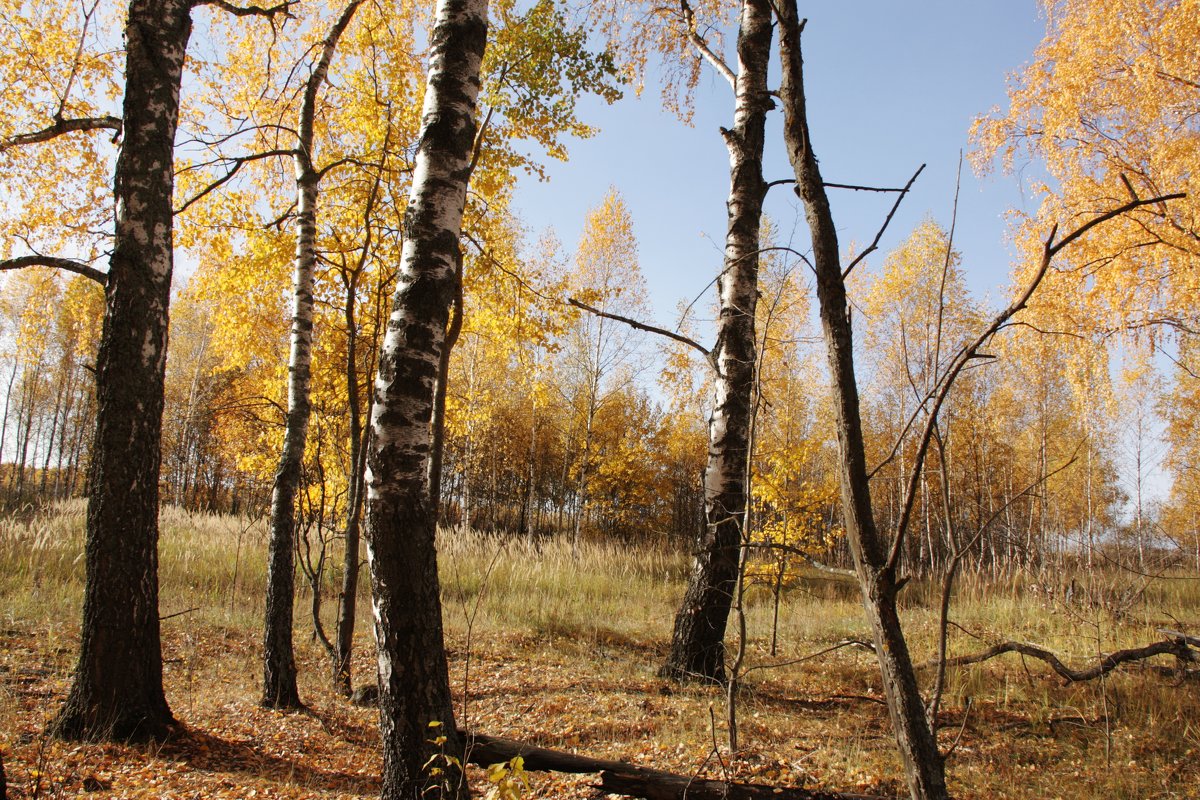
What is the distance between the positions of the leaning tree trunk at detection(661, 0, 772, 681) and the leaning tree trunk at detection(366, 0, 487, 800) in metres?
2.60

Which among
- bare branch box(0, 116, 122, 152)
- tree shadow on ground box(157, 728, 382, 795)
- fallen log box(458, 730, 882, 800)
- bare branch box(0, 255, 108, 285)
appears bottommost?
tree shadow on ground box(157, 728, 382, 795)

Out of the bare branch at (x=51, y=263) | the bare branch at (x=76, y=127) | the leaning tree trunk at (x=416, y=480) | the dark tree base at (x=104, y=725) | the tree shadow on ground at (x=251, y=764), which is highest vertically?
the bare branch at (x=76, y=127)

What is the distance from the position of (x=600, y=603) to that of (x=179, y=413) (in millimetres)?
24486

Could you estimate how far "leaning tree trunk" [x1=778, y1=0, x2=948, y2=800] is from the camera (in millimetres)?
1200

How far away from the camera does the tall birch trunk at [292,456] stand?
4.52 metres

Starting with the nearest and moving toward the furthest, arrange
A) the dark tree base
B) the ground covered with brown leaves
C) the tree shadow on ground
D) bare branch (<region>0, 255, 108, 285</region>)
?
the ground covered with brown leaves < the tree shadow on ground < the dark tree base < bare branch (<region>0, 255, 108, 285</region>)

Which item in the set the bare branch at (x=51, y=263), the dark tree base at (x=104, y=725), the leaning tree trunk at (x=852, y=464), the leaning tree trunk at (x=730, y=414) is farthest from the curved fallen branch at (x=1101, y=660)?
the bare branch at (x=51, y=263)

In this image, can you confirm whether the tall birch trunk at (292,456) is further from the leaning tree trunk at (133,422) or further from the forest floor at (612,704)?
the leaning tree trunk at (133,422)

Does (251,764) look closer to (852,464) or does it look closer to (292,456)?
(292,456)

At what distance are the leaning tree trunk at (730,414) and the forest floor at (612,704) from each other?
15.0 inches

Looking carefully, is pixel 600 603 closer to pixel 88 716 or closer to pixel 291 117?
pixel 88 716

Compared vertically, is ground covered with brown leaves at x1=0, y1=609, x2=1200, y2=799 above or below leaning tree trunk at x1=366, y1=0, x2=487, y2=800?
below

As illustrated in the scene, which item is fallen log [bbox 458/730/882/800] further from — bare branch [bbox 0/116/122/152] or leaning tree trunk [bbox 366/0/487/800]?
bare branch [bbox 0/116/122/152]

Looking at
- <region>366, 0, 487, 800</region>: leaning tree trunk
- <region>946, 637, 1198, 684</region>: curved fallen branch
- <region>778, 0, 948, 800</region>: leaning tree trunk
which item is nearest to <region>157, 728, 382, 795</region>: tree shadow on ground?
<region>366, 0, 487, 800</region>: leaning tree trunk
